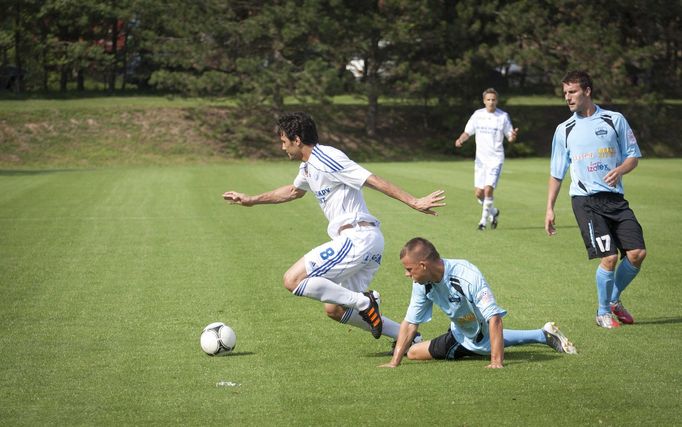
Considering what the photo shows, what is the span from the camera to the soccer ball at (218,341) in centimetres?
782

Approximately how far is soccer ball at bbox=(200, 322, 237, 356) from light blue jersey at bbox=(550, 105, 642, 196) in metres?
3.80

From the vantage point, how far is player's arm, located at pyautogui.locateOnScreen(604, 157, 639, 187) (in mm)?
8594

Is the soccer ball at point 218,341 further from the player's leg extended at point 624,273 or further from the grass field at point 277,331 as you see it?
the player's leg extended at point 624,273

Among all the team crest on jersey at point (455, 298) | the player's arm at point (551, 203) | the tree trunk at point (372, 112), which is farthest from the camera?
the tree trunk at point (372, 112)

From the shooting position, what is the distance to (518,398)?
6.33 m

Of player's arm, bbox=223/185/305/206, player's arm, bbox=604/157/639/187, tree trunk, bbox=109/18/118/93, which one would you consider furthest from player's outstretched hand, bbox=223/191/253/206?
tree trunk, bbox=109/18/118/93

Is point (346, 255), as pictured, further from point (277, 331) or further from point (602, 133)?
point (602, 133)

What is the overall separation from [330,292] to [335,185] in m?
0.95

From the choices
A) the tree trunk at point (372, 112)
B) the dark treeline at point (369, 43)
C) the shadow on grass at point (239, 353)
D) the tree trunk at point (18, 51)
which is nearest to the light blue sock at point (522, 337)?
the shadow on grass at point (239, 353)

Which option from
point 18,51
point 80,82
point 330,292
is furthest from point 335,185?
point 80,82

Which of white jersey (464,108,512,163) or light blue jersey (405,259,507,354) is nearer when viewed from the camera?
light blue jersey (405,259,507,354)

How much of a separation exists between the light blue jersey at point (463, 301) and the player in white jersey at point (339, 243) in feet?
1.98

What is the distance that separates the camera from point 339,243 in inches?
310

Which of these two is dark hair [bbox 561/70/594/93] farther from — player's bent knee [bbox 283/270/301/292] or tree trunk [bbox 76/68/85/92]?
tree trunk [bbox 76/68/85/92]
